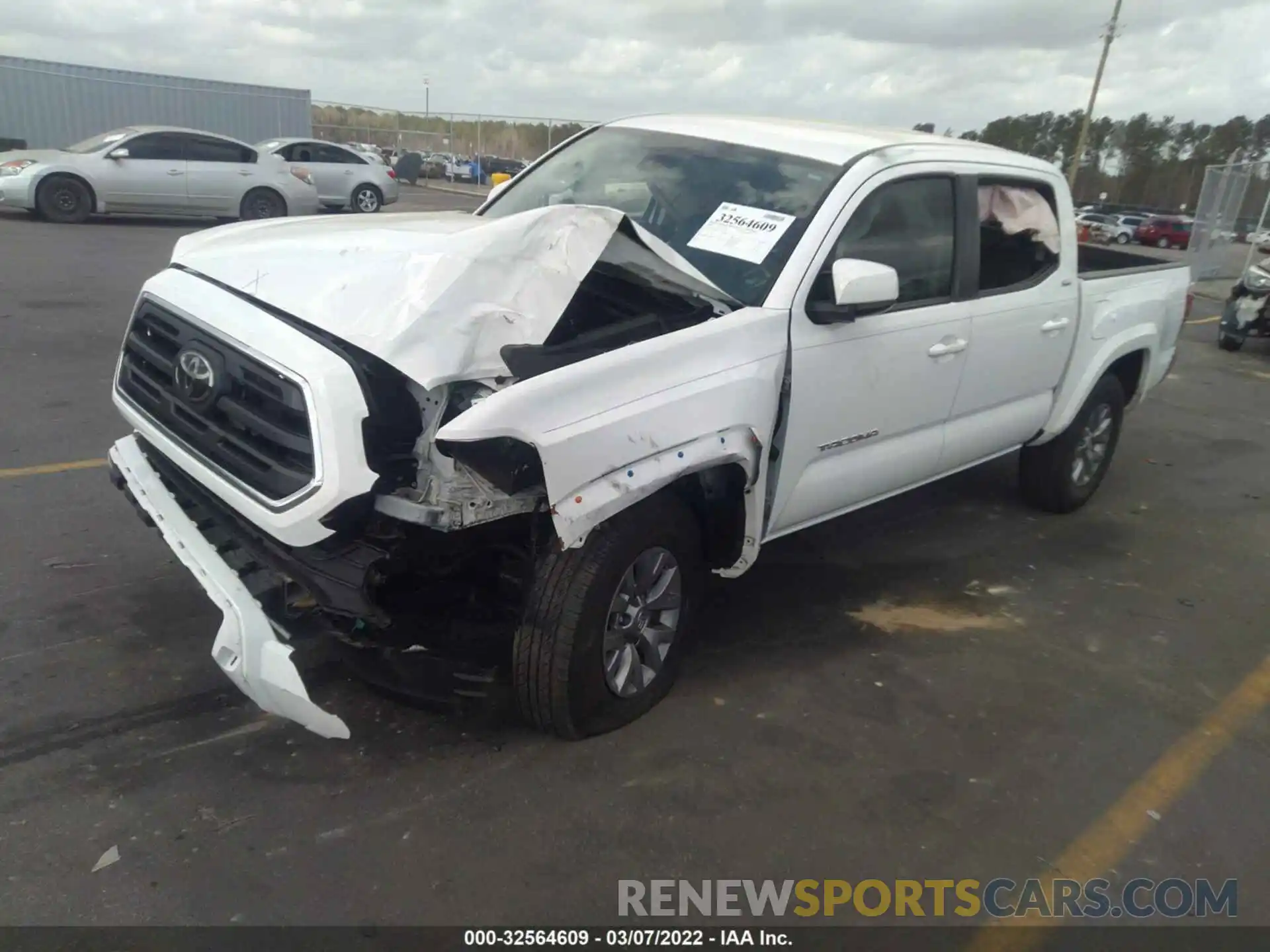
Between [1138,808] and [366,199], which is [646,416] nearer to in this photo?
[1138,808]

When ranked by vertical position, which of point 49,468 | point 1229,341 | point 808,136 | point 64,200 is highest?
point 808,136

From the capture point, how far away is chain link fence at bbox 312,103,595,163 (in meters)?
31.6

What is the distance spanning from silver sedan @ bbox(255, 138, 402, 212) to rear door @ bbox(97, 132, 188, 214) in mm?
3077

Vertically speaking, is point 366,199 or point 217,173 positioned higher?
point 217,173

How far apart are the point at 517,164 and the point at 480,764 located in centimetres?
3038

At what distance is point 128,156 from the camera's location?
14.5m

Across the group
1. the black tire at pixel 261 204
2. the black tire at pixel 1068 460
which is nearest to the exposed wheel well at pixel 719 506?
the black tire at pixel 1068 460

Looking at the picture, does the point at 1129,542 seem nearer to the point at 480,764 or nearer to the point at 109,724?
the point at 480,764

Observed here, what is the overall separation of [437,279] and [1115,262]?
5110mm

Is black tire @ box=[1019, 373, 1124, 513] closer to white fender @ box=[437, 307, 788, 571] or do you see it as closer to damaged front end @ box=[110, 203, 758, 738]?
white fender @ box=[437, 307, 788, 571]

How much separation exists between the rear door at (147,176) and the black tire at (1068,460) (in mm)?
13860

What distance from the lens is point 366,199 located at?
18.8 metres

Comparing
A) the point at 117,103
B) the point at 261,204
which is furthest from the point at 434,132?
the point at 261,204

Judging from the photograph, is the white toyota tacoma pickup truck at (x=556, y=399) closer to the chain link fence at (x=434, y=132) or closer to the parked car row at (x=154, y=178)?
the parked car row at (x=154, y=178)
